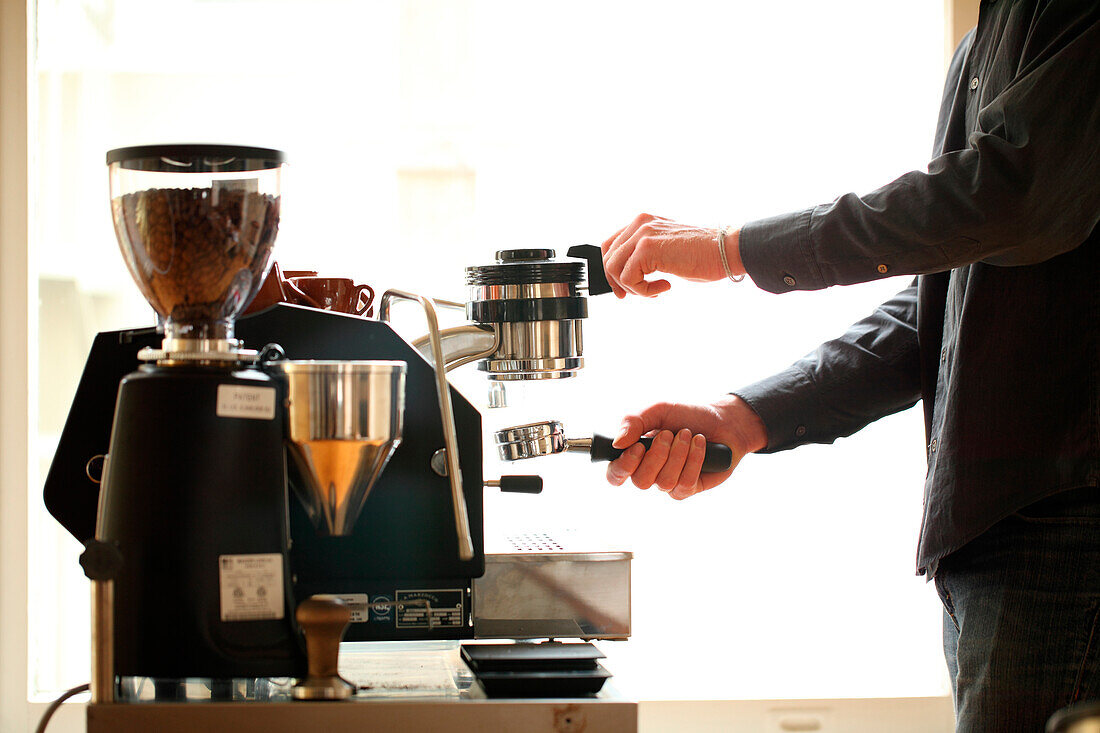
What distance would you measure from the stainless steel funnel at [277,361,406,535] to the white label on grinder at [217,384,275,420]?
2 centimetres

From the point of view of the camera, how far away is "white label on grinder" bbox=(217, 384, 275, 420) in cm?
73

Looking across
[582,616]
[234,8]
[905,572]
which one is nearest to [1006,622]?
[582,616]

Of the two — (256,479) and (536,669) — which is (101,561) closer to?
(256,479)

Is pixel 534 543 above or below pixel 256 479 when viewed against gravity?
below

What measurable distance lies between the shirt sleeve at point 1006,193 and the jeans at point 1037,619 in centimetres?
30

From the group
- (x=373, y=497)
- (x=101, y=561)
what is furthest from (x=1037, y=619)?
(x=101, y=561)

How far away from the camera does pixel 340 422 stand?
0.73m

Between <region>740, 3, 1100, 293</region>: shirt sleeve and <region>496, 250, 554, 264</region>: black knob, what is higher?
<region>740, 3, 1100, 293</region>: shirt sleeve

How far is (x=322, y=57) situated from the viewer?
2.04 meters

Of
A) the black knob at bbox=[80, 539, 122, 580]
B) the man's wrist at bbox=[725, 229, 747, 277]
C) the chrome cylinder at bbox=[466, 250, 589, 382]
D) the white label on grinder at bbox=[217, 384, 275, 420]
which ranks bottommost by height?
the black knob at bbox=[80, 539, 122, 580]

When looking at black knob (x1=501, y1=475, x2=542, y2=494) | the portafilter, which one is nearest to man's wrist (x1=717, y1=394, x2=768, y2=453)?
the portafilter

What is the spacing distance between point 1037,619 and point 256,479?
86 centimetres

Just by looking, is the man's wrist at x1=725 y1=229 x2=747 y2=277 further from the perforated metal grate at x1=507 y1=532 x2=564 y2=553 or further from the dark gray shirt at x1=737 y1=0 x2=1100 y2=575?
the perforated metal grate at x1=507 y1=532 x2=564 y2=553

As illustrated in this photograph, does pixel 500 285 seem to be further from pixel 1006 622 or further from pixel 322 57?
pixel 322 57
